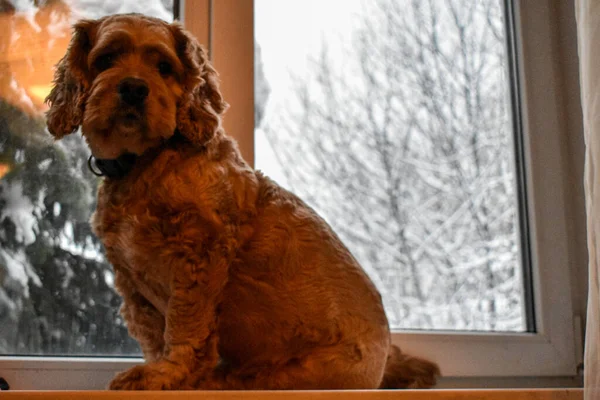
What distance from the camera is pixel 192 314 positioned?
119 cm

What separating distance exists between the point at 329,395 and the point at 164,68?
63 cm

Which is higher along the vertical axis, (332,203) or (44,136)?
(44,136)

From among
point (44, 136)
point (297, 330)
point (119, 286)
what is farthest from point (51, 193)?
point (297, 330)

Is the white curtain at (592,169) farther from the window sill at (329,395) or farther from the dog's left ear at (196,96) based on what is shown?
the dog's left ear at (196,96)

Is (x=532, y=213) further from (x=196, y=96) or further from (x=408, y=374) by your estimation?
(x=196, y=96)

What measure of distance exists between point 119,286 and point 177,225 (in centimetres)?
21

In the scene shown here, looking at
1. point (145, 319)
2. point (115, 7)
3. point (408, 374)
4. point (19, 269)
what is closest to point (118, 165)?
point (145, 319)

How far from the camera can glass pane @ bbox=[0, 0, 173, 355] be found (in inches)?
58.8

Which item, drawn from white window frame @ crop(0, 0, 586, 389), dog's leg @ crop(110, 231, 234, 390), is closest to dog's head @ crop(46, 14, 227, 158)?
dog's leg @ crop(110, 231, 234, 390)

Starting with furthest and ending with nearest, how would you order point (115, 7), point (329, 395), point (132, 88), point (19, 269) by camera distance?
point (115, 7)
point (19, 269)
point (132, 88)
point (329, 395)

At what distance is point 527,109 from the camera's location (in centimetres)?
195

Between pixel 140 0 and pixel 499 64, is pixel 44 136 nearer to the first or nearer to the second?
pixel 140 0

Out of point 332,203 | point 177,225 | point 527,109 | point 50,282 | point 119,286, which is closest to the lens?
point 177,225

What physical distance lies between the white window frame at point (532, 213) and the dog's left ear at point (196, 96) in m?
0.30
